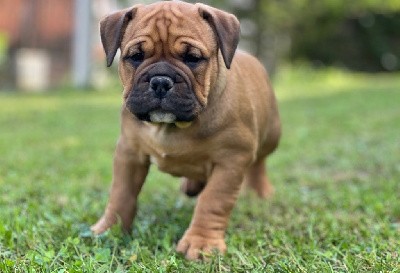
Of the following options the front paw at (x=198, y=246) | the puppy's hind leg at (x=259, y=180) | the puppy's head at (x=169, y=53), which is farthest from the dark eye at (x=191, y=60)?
the puppy's hind leg at (x=259, y=180)

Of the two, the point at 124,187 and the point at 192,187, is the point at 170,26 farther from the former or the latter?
the point at 192,187

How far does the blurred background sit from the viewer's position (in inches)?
723

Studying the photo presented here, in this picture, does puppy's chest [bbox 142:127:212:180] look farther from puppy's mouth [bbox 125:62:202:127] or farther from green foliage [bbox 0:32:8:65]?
green foliage [bbox 0:32:8:65]

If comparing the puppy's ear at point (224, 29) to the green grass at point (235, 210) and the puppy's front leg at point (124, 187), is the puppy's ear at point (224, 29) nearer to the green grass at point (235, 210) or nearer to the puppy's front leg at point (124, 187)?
the puppy's front leg at point (124, 187)

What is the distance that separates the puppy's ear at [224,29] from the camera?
11.8 ft

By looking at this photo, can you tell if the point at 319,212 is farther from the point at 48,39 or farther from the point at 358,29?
the point at 358,29

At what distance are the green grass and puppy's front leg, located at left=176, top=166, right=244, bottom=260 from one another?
10 centimetres

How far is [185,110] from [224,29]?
0.56 m

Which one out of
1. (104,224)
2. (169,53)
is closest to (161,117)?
(169,53)

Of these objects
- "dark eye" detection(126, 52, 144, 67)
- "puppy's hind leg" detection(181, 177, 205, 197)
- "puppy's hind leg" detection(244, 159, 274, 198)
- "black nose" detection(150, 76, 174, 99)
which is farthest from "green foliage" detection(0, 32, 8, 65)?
"black nose" detection(150, 76, 174, 99)

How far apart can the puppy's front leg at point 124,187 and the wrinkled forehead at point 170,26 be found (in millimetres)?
712

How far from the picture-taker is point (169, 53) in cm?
345

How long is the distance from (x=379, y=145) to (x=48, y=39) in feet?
50.4

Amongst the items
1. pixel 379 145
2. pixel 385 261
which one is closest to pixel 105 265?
pixel 385 261
